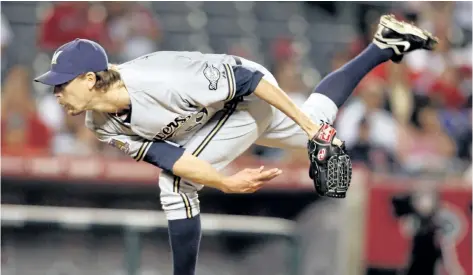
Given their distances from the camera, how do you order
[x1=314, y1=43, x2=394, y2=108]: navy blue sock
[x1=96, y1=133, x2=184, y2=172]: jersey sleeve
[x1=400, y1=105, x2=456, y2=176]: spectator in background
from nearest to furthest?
1. [x1=96, y1=133, x2=184, y2=172]: jersey sleeve
2. [x1=314, y1=43, x2=394, y2=108]: navy blue sock
3. [x1=400, y1=105, x2=456, y2=176]: spectator in background

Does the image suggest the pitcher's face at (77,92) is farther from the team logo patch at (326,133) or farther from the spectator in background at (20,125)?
the spectator in background at (20,125)

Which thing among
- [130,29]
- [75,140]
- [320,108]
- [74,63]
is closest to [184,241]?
[320,108]

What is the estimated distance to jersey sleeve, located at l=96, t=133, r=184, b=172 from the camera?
4340 millimetres

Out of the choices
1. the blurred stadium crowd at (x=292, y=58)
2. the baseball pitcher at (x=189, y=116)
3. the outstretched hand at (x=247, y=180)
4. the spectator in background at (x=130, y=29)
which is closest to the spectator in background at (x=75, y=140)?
the blurred stadium crowd at (x=292, y=58)

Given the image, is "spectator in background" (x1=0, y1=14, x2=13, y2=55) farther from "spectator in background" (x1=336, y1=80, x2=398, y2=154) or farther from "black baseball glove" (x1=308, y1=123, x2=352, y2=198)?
"black baseball glove" (x1=308, y1=123, x2=352, y2=198)

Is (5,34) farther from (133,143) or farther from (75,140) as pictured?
(133,143)

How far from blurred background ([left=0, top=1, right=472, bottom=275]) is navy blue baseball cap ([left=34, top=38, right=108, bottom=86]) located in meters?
2.28

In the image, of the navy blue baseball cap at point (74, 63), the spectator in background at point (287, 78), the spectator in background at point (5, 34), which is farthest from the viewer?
the spectator in background at point (5, 34)

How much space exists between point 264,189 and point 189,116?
8.42ft

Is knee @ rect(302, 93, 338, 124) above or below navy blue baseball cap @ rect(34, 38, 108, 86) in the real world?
below

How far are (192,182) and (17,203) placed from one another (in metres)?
2.51

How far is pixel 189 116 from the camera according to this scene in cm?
430

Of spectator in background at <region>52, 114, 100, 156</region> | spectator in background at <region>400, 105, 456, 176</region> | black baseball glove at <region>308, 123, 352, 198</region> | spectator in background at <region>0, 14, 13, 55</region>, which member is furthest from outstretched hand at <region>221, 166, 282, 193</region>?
spectator in background at <region>0, 14, 13, 55</region>

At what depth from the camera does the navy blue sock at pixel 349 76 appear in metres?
4.67
